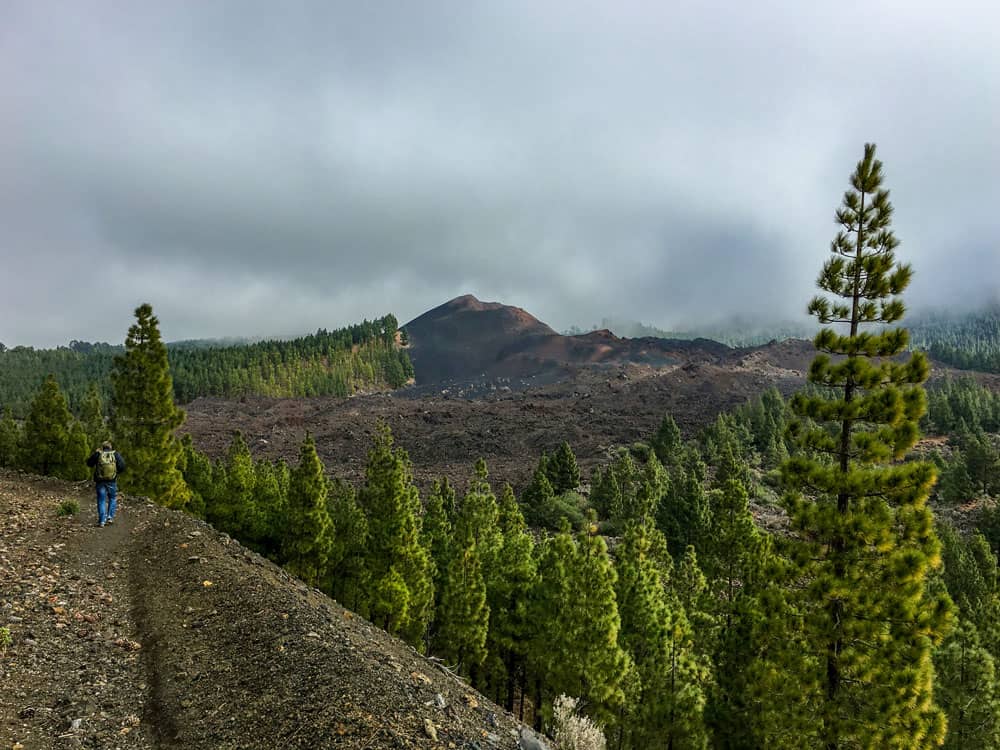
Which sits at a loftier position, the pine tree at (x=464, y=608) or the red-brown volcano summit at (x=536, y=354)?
the red-brown volcano summit at (x=536, y=354)

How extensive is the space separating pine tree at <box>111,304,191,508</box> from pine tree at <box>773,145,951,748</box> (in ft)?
79.8

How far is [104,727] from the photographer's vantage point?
6.73 metres

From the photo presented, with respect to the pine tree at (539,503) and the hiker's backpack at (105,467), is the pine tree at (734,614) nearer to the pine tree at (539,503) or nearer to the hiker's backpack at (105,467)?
the hiker's backpack at (105,467)

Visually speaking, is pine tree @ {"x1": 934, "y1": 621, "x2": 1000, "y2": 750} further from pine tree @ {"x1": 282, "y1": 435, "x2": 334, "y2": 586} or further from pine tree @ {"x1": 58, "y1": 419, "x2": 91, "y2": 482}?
pine tree @ {"x1": 58, "y1": 419, "x2": 91, "y2": 482}

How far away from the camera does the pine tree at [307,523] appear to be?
25.1 metres

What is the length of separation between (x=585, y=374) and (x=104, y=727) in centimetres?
13742

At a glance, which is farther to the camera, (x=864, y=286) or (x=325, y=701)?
(x=864, y=286)

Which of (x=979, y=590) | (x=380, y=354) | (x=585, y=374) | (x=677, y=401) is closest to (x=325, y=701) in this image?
(x=979, y=590)

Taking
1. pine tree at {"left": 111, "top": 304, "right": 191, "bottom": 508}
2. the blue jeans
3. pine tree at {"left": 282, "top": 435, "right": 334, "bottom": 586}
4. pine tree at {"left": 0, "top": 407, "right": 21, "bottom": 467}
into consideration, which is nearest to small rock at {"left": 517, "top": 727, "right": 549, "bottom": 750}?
the blue jeans

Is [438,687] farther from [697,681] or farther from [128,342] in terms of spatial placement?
[128,342]

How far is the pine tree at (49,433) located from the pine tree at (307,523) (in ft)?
59.7

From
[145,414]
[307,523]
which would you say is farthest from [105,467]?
[307,523]

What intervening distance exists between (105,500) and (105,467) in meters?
0.93

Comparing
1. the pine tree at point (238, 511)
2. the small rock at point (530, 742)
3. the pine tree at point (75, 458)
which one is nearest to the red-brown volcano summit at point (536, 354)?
the pine tree at point (238, 511)
